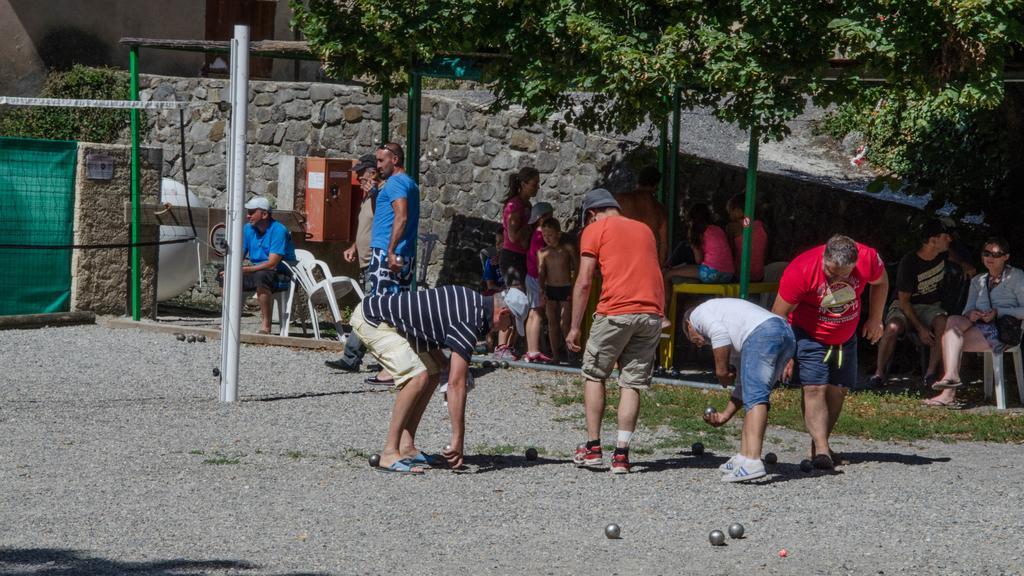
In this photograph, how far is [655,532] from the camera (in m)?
6.95

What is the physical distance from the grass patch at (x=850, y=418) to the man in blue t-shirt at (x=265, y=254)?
11.3 ft

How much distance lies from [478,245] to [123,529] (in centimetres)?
1056

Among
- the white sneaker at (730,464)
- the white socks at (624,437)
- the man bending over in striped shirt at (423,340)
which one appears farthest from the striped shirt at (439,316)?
the white sneaker at (730,464)

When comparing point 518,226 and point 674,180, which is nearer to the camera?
point 518,226

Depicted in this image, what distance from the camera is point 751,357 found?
320 inches

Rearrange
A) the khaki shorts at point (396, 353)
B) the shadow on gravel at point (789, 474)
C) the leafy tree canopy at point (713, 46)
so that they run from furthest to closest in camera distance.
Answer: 1. the leafy tree canopy at point (713, 46)
2. the shadow on gravel at point (789, 474)
3. the khaki shorts at point (396, 353)

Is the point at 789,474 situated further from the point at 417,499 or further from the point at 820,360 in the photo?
the point at 417,499

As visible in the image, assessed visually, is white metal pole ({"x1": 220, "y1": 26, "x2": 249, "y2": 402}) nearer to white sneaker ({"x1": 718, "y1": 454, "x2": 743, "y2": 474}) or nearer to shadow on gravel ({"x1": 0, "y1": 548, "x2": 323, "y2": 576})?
white sneaker ({"x1": 718, "y1": 454, "x2": 743, "y2": 474})

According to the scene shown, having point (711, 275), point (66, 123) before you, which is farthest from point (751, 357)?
point (66, 123)

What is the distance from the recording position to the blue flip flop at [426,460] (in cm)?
820

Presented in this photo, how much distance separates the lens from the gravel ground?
631 centimetres

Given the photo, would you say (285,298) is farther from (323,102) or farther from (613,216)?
(613,216)

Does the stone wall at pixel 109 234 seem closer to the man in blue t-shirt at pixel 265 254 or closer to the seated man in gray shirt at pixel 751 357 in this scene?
the man in blue t-shirt at pixel 265 254

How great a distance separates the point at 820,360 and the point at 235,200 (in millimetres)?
4498
